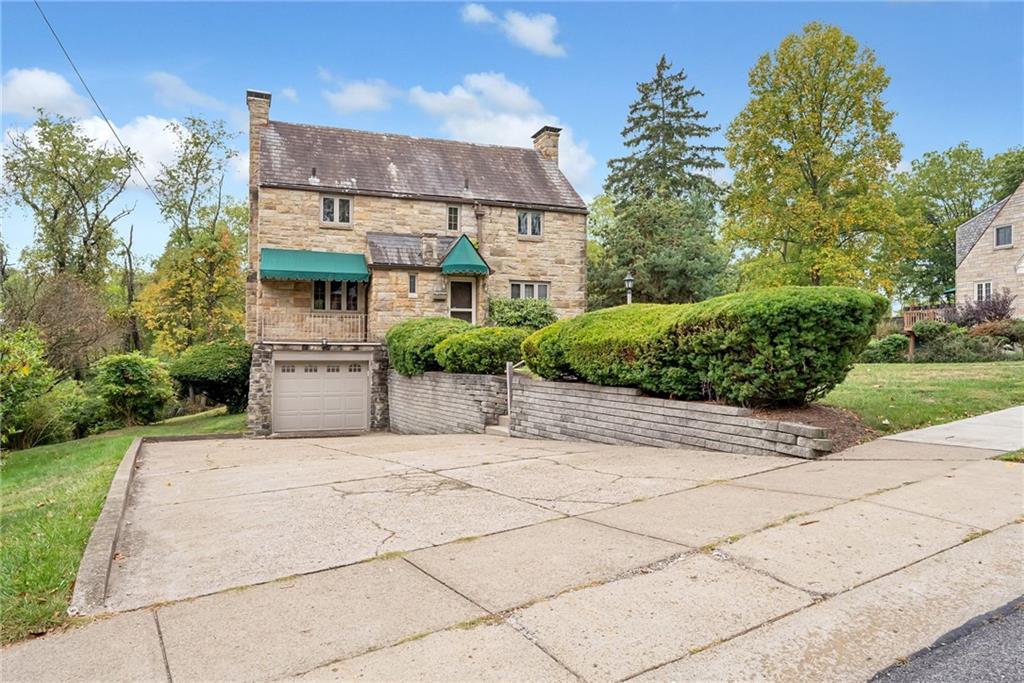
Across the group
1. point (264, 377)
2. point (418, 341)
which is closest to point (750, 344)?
point (418, 341)

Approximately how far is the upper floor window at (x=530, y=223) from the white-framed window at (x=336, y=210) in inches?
266

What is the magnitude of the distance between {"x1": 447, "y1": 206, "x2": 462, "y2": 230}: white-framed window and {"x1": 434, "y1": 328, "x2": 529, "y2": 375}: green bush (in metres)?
9.77

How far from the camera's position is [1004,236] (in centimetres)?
3284

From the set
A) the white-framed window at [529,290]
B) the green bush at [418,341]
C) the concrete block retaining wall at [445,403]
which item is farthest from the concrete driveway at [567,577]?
the white-framed window at [529,290]

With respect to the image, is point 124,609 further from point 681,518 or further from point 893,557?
point 893,557

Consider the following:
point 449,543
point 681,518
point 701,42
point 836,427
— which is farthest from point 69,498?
point 701,42

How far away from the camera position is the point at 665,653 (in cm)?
271

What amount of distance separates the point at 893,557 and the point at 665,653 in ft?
6.36

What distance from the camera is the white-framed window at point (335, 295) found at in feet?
72.4

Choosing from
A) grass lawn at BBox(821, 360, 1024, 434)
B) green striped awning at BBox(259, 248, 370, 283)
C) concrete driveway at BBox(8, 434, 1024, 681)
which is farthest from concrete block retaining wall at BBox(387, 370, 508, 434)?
concrete driveway at BBox(8, 434, 1024, 681)

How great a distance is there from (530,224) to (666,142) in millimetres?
21608

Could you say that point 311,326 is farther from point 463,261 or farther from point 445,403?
point 445,403

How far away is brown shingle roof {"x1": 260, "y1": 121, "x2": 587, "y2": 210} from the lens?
2233 cm

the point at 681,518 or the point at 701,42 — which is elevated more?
the point at 701,42
